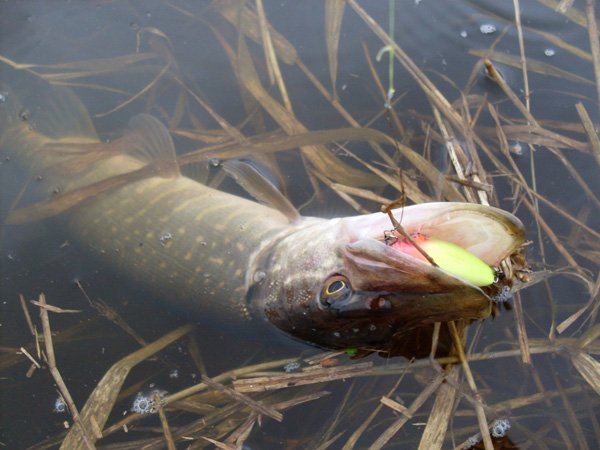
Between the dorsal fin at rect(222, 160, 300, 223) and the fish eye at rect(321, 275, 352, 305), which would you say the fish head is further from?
the dorsal fin at rect(222, 160, 300, 223)

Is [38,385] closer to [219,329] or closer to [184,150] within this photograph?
[219,329]

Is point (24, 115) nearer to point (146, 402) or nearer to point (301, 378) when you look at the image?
point (146, 402)

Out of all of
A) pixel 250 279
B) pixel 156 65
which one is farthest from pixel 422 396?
pixel 156 65

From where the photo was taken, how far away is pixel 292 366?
2631 mm

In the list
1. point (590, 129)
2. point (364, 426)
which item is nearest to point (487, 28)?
point (590, 129)

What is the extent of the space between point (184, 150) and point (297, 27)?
3.34 feet

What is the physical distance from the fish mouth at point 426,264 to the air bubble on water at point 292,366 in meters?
0.71

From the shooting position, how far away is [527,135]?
2.88m

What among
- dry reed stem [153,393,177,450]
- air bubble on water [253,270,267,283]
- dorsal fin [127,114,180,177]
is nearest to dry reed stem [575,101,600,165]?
air bubble on water [253,270,267,283]

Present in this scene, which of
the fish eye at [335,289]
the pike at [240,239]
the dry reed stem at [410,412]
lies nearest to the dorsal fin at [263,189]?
the pike at [240,239]

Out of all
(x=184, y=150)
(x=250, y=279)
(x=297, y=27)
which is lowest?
(x=250, y=279)

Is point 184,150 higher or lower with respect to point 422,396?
higher

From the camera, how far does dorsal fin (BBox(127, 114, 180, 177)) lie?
3092 millimetres

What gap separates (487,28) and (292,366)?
7.01 feet
